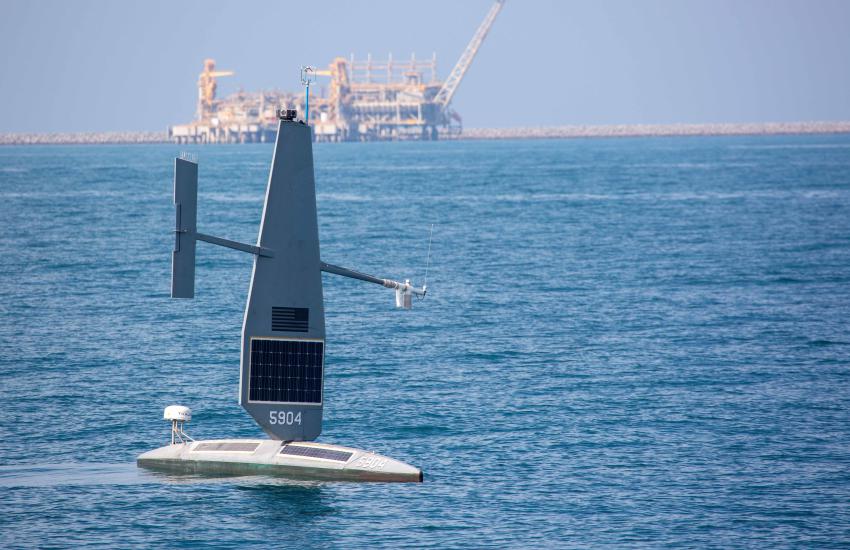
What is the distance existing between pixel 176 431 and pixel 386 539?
32.2 feet

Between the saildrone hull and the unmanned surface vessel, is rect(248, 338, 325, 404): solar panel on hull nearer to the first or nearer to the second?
the unmanned surface vessel

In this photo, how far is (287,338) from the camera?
41.8m

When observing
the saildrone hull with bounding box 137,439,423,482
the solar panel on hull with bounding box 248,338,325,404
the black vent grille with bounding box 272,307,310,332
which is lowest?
the saildrone hull with bounding box 137,439,423,482

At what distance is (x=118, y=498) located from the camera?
40188 millimetres

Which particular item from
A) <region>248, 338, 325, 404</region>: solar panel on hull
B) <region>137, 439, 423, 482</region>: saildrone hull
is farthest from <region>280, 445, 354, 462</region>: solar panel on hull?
<region>248, 338, 325, 404</region>: solar panel on hull

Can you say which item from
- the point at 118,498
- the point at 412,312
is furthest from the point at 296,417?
the point at 412,312

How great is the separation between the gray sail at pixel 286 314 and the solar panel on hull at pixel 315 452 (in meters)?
0.74

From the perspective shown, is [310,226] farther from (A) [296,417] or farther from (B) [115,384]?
(B) [115,384]

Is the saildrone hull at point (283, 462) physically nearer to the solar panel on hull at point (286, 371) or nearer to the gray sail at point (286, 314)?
the gray sail at point (286, 314)

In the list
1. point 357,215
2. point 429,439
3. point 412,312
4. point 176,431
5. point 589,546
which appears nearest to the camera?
point 589,546

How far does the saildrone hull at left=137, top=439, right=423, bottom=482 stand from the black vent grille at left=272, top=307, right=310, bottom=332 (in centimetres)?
376

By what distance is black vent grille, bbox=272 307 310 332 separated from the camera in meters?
41.7

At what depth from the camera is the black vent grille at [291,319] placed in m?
41.7

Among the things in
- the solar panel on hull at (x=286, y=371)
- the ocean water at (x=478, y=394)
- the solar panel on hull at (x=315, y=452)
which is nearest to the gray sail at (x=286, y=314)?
the solar panel on hull at (x=286, y=371)
